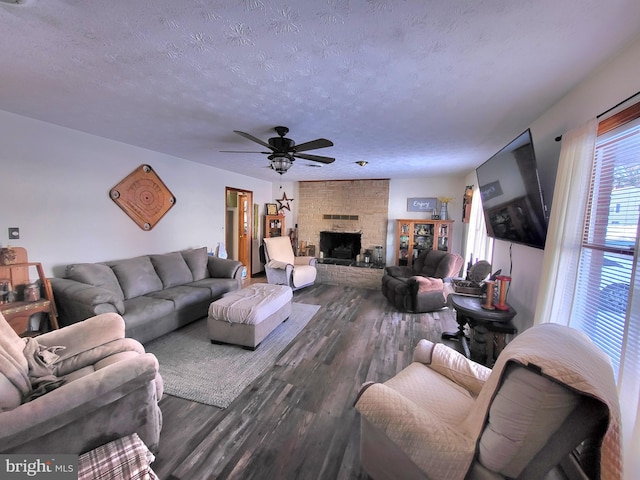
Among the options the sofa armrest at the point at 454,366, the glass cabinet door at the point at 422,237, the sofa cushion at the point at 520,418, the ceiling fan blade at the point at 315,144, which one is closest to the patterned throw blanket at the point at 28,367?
the sofa cushion at the point at 520,418

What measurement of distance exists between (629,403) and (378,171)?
4.16 m

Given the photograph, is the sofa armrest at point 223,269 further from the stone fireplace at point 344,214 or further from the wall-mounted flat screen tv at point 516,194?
the wall-mounted flat screen tv at point 516,194

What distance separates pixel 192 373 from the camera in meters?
2.25

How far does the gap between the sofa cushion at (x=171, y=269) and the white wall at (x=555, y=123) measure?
164 inches

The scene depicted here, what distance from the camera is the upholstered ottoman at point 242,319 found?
264cm

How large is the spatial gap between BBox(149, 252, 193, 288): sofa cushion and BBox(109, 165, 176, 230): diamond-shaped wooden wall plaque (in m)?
0.55

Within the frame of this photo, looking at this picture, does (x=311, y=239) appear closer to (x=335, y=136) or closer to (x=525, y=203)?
(x=335, y=136)

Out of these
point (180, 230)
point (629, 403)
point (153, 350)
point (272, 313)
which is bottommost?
point (153, 350)

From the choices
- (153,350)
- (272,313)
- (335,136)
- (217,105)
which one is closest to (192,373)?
(153,350)

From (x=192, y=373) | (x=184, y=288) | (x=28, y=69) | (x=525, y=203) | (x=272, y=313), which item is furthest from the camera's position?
(x=184, y=288)

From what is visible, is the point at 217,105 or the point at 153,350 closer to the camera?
the point at 217,105

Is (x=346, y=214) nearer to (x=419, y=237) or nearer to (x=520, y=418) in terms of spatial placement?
(x=419, y=237)

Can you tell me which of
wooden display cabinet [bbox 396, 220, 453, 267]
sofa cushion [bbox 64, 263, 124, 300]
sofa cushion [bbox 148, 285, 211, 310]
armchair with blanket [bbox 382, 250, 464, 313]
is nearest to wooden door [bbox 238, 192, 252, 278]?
sofa cushion [bbox 148, 285, 211, 310]

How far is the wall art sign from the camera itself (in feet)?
17.6
